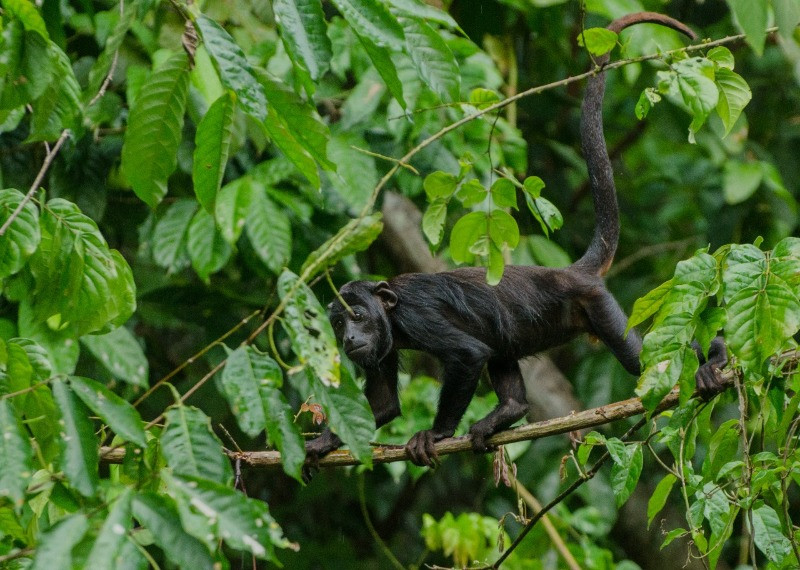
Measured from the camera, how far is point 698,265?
103 inches

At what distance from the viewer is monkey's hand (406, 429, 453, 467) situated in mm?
3977

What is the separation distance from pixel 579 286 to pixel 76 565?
322 centimetres

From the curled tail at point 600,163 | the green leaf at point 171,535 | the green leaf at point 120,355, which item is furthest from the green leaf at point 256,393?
the curled tail at point 600,163

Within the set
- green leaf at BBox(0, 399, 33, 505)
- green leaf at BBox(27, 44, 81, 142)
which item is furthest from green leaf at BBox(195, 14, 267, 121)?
green leaf at BBox(0, 399, 33, 505)

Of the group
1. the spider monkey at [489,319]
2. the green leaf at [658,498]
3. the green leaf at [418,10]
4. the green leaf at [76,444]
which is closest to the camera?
the green leaf at [76,444]

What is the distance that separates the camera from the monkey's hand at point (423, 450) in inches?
157

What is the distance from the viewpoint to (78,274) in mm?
2602

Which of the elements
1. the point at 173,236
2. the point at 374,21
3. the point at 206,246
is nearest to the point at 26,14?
the point at 374,21

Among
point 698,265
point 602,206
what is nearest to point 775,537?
point 698,265

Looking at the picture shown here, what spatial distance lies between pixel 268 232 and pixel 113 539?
3.21 metres

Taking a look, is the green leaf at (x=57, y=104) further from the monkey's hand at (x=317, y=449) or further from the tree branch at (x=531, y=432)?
the monkey's hand at (x=317, y=449)

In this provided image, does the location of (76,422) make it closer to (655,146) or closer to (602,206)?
(602,206)

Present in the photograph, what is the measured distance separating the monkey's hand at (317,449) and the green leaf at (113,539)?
7.38 feet

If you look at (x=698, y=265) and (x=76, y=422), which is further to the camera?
(x=698, y=265)
